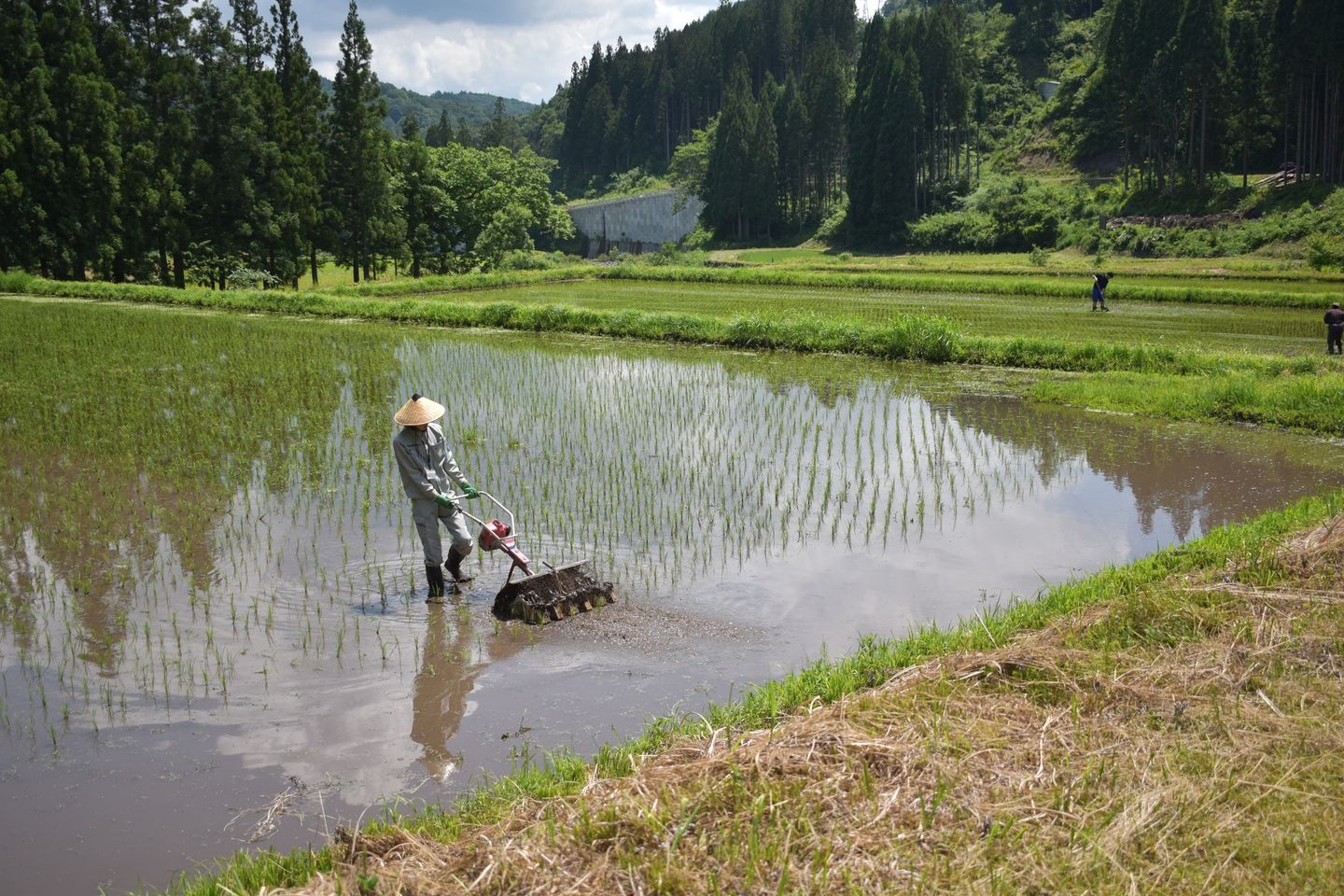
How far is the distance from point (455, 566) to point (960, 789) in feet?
12.3

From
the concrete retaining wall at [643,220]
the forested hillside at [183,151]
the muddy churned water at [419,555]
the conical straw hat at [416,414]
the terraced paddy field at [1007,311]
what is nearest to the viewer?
the muddy churned water at [419,555]

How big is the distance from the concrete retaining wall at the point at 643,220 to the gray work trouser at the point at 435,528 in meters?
58.2

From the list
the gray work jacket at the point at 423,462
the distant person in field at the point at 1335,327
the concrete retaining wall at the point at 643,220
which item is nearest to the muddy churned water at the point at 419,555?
the gray work jacket at the point at 423,462

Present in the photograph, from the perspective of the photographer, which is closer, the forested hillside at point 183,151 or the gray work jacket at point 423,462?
the gray work jacket at point 423,462

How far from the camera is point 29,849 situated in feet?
12.3

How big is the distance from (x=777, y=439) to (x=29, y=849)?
305 inches

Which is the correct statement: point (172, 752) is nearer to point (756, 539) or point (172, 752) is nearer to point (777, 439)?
point (756, 539)

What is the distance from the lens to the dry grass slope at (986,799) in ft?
10.6

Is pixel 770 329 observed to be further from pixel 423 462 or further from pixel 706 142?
pixel 706 142

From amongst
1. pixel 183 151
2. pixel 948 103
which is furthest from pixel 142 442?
pixel 948 103

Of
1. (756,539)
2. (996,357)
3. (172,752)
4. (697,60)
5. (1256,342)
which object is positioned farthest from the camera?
(697,60)

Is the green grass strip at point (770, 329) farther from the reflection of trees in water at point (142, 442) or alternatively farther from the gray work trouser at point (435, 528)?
the gray work trouser at point (435, 528)

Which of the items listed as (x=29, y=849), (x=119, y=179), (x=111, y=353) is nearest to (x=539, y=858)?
(x=29, y=849)

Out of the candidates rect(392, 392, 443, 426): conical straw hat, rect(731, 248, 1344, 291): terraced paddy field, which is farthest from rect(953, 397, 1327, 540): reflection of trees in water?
rect(731, 248, 1344, 291): terraced paddy field
